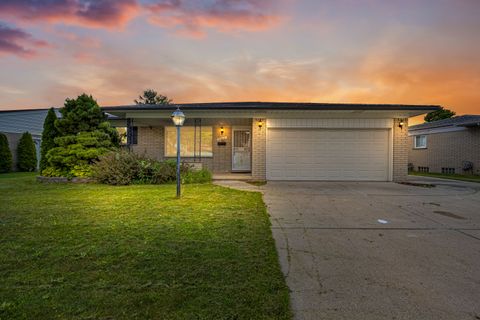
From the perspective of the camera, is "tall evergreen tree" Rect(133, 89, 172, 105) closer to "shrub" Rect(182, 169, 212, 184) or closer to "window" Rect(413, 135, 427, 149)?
"window" Rect(413, 135, 427, 149)

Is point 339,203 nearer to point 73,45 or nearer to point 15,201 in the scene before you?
point 15,201

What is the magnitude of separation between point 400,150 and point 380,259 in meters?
9.07

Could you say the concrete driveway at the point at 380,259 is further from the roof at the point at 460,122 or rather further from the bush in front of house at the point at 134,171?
the roof at the point at 460,122

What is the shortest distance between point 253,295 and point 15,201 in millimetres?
6786

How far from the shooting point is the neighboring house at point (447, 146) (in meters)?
14.7

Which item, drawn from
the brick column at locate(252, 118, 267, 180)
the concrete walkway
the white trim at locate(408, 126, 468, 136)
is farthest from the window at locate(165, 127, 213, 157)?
the white trim at locate(408, 126, 468, 136)

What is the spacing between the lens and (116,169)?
8.95 m

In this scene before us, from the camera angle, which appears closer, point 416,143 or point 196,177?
point 196,177

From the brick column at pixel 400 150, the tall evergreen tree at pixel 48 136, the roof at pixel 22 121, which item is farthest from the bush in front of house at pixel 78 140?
the brick column at pixel 400 150

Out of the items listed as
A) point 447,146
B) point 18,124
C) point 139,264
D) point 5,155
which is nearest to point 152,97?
point 18,124

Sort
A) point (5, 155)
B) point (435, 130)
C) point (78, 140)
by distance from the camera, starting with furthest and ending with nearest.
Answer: point (435, 130), point (5, 155), point (78, 140)

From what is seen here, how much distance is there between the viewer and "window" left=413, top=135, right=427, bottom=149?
1808 cm

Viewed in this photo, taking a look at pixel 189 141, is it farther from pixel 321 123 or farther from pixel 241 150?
pixel 321 123

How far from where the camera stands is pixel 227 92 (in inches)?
734
